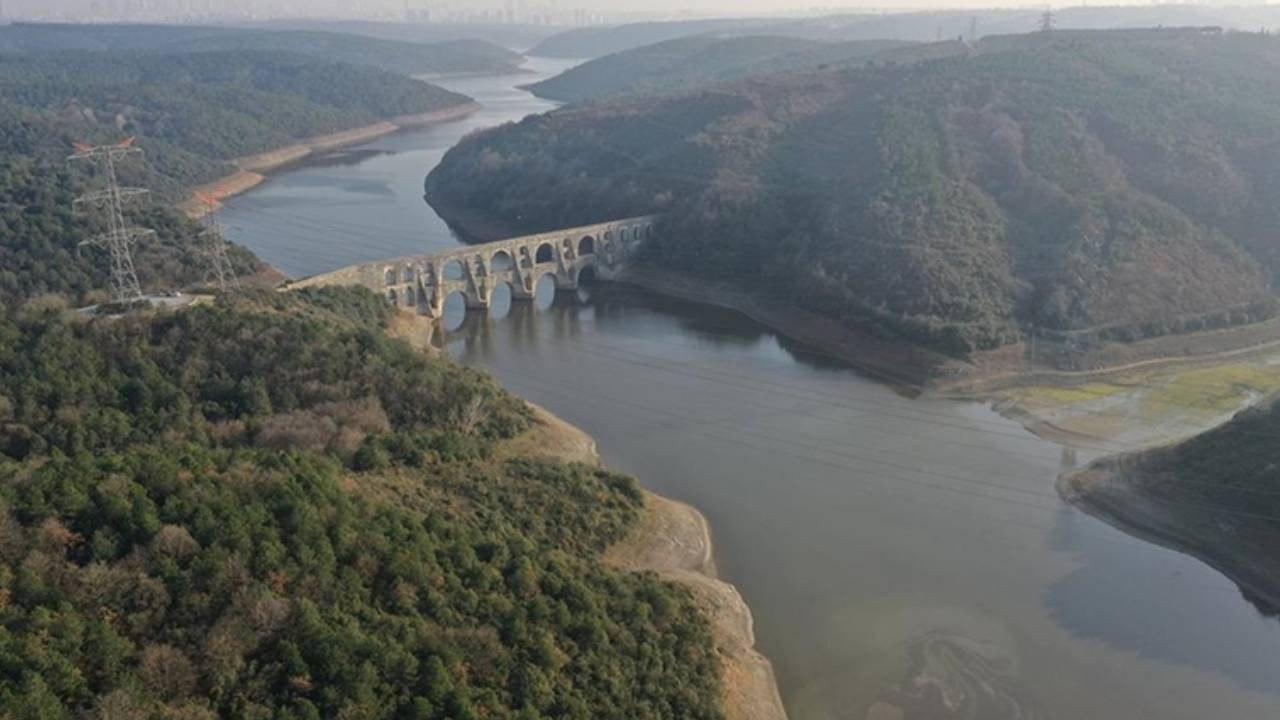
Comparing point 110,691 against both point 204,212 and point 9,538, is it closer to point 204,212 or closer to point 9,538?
point 9,538

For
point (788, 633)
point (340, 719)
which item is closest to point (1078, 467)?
point (788, 633)

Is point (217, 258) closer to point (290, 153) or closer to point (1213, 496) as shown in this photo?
point (1213, 496)

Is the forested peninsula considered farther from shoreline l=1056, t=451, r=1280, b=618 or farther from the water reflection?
the water reflection

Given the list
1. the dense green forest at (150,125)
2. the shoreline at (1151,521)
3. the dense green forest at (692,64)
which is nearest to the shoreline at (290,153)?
the dense green forest at (150,125)

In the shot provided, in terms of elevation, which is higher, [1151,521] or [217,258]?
Result: [217,258]

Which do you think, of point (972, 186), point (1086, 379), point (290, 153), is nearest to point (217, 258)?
point (1086, 379)

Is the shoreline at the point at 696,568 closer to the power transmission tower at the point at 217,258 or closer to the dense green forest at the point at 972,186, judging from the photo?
the power transmission tower at the point at 217,258
